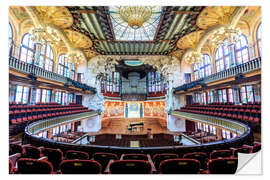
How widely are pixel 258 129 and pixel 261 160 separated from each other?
14.7 ft

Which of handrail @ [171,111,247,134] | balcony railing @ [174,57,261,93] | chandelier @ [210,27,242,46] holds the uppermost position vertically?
chandelier @ [210,27,242,46]

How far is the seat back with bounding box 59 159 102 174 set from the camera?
1531 mm

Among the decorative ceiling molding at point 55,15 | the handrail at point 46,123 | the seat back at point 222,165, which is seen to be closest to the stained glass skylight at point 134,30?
the decorative ceiling molding at point 55,15

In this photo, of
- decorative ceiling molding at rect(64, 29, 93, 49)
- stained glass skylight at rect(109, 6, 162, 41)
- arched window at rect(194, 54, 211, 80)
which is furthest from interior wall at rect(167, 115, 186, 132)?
decorative ceiling molding at rect(64, 29, 93, 49)

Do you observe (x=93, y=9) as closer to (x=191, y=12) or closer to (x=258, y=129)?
(x=191, y=12)

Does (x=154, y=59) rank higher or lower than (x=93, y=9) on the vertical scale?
lower

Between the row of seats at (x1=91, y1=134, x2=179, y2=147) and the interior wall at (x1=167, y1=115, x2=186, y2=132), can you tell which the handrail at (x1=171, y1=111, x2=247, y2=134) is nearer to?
the row of seats at (x1=91, y1=134, x2=179, y2=147)

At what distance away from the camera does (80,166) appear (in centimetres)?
155

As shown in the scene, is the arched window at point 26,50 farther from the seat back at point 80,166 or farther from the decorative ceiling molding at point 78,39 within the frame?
the seat back at point 80,166

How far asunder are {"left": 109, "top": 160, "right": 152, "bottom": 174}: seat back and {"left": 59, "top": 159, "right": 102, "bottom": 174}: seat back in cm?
20

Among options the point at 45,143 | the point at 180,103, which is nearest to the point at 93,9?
the point at 45,143
